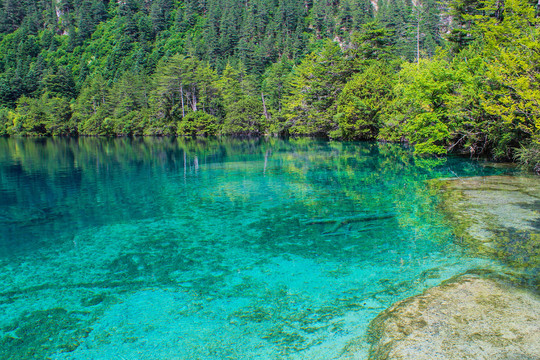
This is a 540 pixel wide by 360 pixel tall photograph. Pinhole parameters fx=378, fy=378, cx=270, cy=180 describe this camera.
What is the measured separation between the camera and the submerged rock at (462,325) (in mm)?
4480

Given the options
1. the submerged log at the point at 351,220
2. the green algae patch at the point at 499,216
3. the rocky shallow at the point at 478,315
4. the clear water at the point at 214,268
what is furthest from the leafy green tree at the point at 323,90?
the rocky shallow at the point at 478,315

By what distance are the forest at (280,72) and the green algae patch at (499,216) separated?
12.2ft

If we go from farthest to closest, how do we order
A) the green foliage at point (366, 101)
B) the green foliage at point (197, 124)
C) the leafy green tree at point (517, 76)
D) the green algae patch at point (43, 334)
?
the green foliage at point (197, 124), the green foliage at point (366, 101), the leafy green tree at point (517, 76), the green algae patch at point (43, 334)

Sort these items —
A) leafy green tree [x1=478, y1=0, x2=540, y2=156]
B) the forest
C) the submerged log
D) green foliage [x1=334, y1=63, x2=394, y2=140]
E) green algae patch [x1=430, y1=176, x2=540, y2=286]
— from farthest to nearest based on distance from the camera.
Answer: green foliage [x1=334, y1=63, x2=394, y2=140]
the forest
leafy green tree [x1=478, y1=0, x2=540, y2=156]
the submerged log
green algae patch [x1=430, y1=176, x2=540, y2=286]

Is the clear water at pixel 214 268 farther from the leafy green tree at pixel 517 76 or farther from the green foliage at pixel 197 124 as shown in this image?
the green foliage at pixel 197 124

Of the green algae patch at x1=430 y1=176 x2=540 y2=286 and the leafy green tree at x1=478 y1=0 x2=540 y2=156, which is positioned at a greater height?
the leafy green tree at x1=478 y1=0 x2=540 y2=156

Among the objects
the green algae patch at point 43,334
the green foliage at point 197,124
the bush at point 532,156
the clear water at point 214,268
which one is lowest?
the green algae patch at point 43,334

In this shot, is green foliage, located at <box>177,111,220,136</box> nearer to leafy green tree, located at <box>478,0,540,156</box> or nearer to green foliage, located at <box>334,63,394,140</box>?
green foliage, located at <box>334,63,394,140</box>

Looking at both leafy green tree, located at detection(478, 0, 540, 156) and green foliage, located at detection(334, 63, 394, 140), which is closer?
leafy green tree, located at detection(478, 0, 540, 156)

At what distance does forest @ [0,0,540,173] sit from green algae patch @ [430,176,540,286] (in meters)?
3.71

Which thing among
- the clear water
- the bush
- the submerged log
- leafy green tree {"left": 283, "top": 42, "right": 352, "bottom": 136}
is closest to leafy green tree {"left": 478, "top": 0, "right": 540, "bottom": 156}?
the bush

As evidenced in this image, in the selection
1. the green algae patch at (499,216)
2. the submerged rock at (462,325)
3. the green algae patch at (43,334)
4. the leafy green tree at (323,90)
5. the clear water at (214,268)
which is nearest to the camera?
the submerged rock at (462,325)

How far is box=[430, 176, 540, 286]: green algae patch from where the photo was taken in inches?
308

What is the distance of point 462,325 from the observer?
16.5ft
